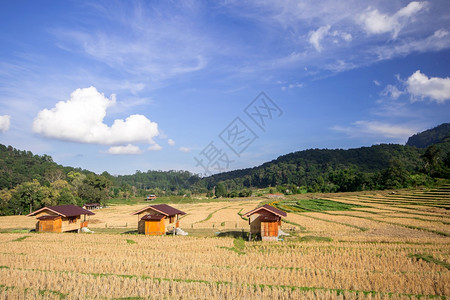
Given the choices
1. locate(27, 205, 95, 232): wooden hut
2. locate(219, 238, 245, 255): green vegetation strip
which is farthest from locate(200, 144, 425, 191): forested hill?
locate(27, 205, 95, 232): wooden hut

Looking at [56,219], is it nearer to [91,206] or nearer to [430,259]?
[430,259]

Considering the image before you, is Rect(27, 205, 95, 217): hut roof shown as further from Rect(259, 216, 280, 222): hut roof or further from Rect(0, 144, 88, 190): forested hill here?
Rect(0, 144, 88, 190): forested hill

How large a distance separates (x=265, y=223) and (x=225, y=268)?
43.9 feet

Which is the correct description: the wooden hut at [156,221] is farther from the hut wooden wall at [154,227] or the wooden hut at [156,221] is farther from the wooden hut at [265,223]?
the wooden hut at [265,223]

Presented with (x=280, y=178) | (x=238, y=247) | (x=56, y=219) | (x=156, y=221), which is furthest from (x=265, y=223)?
Answer: (x=280, y=178)

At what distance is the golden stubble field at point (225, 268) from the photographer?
13023 mm

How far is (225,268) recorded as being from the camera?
661 inches

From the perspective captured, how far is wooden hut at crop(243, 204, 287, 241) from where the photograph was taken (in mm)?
29328

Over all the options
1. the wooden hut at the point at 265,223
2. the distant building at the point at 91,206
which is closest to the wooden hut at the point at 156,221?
the wooden hut at the point at 265,223

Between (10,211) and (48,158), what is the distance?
419ft

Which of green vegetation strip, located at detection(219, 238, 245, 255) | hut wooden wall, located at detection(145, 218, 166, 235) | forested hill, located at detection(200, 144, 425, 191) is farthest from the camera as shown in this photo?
forested hill, located at detection(200, 144, 425, 191)

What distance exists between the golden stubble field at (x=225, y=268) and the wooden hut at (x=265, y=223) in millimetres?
1936

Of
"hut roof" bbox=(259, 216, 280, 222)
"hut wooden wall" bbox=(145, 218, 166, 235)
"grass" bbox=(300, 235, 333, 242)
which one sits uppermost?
"hut roof" bbox=(259, 216, 280, 222)

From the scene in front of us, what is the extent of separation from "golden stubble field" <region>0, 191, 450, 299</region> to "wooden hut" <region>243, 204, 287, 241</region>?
6.35 ft
